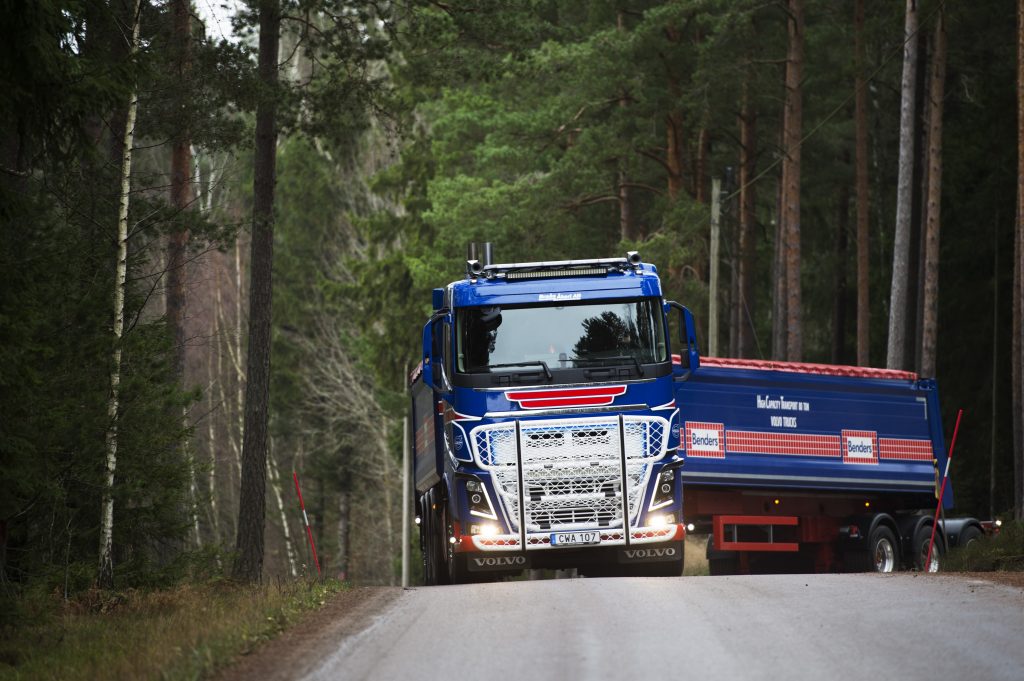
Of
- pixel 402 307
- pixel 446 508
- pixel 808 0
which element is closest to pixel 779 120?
pixel 808 0

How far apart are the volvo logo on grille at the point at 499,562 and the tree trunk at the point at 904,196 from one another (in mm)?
18155

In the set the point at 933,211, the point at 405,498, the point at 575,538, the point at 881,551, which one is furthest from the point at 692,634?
the point at 405,498

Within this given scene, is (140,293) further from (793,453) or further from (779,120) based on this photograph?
(779,120)

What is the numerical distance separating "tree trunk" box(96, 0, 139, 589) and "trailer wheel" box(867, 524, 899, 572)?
11473 mm

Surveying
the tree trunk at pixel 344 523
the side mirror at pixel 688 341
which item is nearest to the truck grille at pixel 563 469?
the side mirror at pixel 688 341

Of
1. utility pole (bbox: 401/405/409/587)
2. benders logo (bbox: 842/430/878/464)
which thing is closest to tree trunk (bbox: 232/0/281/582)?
benders logo (bbox: 842/430/878/464)

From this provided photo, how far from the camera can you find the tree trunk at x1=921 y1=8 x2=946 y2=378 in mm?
36375

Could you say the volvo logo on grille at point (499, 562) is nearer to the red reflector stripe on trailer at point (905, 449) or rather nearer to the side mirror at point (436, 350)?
the side mirror at point (436, 350)

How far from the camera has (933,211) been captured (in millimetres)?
36344

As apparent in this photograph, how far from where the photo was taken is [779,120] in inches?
2004

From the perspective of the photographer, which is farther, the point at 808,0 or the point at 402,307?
the point at 402,307

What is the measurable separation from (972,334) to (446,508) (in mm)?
35607

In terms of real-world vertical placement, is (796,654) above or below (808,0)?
below

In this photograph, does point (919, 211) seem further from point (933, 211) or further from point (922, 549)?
point (922, 549)
